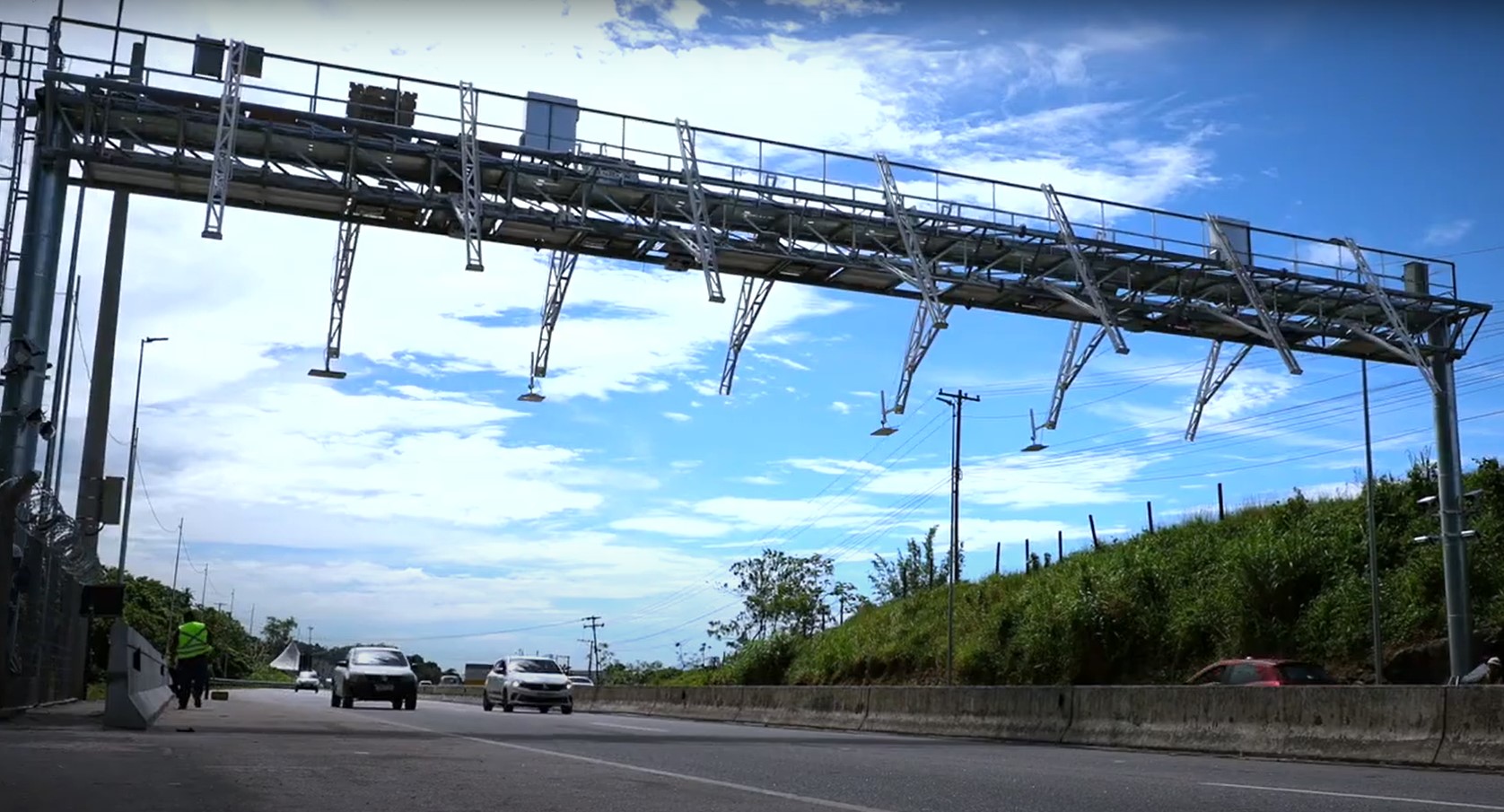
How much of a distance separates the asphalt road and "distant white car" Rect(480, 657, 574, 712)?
1851cm

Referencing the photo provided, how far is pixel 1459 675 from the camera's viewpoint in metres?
24.6

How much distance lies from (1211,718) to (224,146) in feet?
54.2

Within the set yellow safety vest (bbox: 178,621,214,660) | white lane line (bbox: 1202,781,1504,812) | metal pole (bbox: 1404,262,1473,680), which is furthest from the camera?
yellow safety vest (bbox: 178,621,214,660)

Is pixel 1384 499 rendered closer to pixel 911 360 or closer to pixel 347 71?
pixel 911 360

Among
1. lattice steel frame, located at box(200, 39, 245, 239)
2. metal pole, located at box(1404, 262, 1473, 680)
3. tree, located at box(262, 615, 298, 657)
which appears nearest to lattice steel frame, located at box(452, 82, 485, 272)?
lattice steel frame, located at box(200, 39, 245, 239)

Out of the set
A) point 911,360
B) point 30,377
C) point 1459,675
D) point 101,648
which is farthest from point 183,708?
point 101,648

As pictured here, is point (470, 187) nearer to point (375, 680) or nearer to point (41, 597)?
point (41, 597)

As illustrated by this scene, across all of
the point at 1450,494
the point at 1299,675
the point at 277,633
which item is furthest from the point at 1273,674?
the point at 277,633

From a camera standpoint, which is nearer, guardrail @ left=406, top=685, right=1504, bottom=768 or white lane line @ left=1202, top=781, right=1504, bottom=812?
white lane line @ left=1202, top=781, right=1504, bottom=812

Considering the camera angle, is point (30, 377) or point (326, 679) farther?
point (326, 679)

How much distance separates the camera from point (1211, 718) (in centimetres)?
1922

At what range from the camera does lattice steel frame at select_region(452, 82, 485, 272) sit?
2239 centimetres

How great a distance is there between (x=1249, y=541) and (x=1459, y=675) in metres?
12.8

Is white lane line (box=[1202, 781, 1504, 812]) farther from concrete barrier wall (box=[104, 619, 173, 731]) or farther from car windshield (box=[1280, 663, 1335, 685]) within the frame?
concrete barrier wall (box=[104, 619, 173, 731])
